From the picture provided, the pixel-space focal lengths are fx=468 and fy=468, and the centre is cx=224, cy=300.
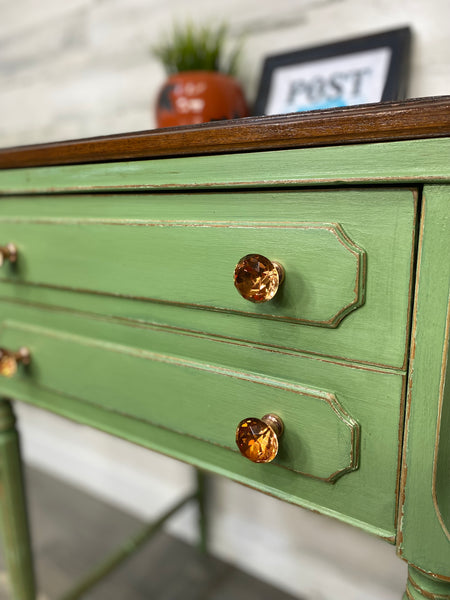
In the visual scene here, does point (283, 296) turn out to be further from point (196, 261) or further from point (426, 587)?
point (426, 587)

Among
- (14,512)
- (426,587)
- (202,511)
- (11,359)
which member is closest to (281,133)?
(426,587)

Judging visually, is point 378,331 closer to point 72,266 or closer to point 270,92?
point 72,266

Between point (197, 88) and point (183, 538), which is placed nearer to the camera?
point (197, 88)

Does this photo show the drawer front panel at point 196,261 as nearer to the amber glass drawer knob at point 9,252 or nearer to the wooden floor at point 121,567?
the amber glass drawer knob at point 9,252

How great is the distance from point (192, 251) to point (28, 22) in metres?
1.17

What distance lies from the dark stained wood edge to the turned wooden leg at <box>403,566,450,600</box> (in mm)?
350

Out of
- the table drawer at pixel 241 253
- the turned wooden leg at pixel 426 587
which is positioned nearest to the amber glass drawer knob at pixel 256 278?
the table drawer at pixel 241 253

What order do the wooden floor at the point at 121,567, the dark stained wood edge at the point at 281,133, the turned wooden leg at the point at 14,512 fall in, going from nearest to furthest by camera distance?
the dark stained wood edge at the point at 281,133 < the turned wooden leg at the point at 14,512 < the wooden floor at the point at 121,567

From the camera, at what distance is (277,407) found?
430 mm

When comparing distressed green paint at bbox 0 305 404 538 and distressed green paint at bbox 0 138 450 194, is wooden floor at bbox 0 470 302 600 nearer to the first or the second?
distressed green paint at bbox 0 305 404 538

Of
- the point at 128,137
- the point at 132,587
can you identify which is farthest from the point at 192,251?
the point at 132,587

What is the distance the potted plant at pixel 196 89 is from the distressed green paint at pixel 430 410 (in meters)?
0.51

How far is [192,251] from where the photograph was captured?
45 centimetres

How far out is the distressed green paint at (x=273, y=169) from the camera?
1.07 ft
